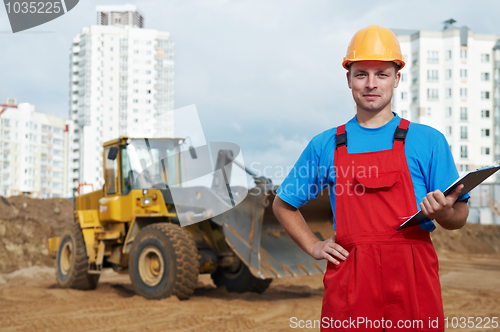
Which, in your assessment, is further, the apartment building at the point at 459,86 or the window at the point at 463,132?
the apartment building at the point at 459,86

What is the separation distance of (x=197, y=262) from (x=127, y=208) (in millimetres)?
2142

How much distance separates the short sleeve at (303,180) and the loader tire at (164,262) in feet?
17.8

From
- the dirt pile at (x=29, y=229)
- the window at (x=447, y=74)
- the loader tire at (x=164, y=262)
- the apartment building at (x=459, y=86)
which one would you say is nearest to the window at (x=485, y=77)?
the apartment building at (x=459, y=86)

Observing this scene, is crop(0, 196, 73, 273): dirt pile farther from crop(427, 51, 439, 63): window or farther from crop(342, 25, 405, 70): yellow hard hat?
crop(427, 51, 439, 63): window

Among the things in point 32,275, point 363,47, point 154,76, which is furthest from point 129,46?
point 363,47

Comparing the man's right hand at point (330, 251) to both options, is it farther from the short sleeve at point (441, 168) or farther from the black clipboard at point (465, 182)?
the short sleeve at point (441, 168)

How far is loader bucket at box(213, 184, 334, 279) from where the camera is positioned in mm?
7188

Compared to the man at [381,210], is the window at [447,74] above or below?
above

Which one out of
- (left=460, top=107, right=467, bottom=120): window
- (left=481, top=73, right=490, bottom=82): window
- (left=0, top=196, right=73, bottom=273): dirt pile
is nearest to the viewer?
(left=0, top=196, right=73, bottom=273): dirt pile

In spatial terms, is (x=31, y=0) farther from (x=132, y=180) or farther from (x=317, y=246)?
(x=317, y=246)

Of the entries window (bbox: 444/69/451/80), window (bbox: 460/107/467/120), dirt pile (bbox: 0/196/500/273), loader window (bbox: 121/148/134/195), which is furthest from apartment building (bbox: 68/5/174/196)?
loader window (bbox: 121/148/134/195)

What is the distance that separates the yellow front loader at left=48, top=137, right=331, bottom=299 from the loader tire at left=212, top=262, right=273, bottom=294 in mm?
17

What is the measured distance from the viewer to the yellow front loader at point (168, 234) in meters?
7.36

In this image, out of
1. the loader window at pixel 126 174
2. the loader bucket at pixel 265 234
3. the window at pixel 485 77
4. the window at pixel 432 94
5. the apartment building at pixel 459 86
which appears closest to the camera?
the loader bucket at pixel 265 234
